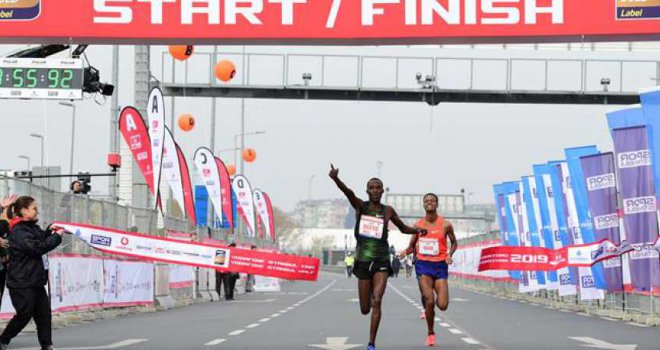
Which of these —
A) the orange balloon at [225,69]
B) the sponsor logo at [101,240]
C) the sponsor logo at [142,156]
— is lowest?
the sponsor logo at [101,240]

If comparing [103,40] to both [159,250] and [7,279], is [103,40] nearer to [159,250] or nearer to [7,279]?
[7,279]

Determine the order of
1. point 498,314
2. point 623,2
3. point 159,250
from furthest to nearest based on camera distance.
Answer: point 498,314 < point 159,250 < point 623,2

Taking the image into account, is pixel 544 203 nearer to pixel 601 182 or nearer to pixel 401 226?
pixel 601 182

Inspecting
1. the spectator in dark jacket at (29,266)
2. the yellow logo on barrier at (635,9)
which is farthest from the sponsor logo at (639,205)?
the spectator in dark jacket at (29,266)

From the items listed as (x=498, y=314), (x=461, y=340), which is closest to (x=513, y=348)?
(x=461, y=340)

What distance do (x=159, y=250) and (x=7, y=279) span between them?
5.23 m

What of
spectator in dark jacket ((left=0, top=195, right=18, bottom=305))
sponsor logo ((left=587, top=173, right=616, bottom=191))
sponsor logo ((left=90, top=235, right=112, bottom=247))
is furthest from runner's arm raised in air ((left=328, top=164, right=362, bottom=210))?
sponsor logo ((left=587, top=173, right=616, bottom=191))

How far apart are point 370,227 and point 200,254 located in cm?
451

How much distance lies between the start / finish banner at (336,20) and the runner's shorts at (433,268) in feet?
9.95

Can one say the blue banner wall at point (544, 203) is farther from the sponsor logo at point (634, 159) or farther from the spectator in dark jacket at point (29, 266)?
the spectator in dark jacket at point (29, 266)

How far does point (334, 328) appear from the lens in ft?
66.2

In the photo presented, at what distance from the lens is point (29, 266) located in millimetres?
13211

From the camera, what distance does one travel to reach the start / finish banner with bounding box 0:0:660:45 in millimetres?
14453

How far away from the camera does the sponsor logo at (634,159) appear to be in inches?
948
